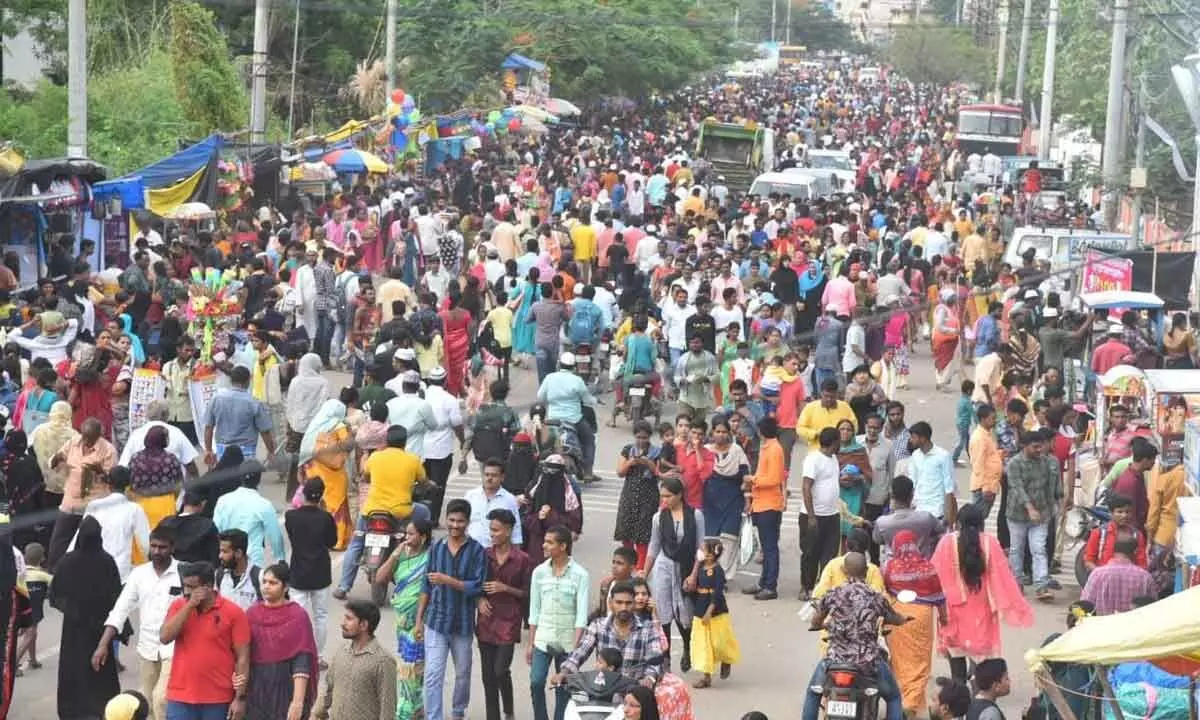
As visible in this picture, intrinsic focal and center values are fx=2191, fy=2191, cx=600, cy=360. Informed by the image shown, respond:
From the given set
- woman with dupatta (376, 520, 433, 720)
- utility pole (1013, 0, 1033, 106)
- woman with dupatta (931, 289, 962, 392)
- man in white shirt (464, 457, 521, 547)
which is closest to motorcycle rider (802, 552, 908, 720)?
woman with dupatta (376, 520, 433, 720)

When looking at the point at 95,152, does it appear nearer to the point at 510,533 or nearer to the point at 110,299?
the point at 110,299

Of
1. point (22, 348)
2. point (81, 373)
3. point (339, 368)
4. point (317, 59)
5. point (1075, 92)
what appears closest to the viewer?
point (81, 373)

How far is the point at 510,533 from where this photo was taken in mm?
10852

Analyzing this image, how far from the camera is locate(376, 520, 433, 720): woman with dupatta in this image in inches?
420

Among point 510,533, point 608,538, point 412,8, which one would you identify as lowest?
point 608,538

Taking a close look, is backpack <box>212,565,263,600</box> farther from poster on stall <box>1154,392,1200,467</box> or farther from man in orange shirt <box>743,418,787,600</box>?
poster on stall <box>1154,392,1200,467</box>

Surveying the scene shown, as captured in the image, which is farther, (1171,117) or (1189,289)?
(1171,117)

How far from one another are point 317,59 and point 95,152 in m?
20.1

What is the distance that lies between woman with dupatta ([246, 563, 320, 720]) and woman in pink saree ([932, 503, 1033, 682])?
3.46 m

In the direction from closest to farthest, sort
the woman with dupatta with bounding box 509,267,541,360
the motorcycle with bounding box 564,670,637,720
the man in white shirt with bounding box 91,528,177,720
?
the motorcycle with bounding box 564,670,637,720 < the man in white shirt with bounding box 91,528,177,720 < the woman with dupatta with bounding box 509,267,541,360

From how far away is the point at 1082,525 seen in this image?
46.3ft

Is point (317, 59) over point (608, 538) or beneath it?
over

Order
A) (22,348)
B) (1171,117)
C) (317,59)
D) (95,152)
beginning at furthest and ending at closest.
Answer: (317,59)
(1171,117)
(95,152)
(22,348)

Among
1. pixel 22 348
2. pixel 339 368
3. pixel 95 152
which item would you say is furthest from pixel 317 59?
pixel 22 348
